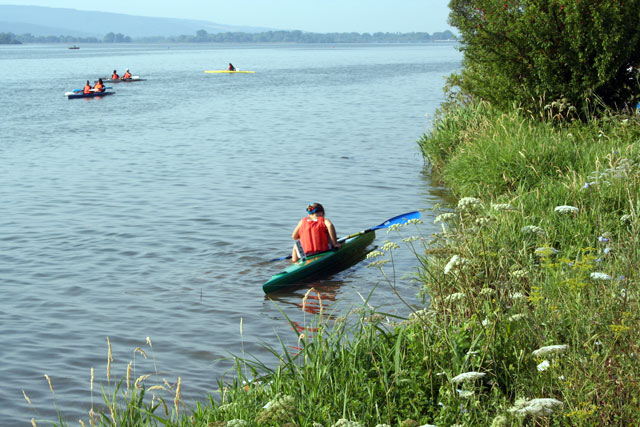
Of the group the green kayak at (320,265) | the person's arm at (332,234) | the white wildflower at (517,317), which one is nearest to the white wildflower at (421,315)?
the white wildflower at (517,317)

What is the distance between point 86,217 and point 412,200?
26.1 feet

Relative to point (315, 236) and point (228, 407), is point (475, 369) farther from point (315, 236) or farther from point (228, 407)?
point (315, 236)

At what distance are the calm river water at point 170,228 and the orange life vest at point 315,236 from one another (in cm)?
60

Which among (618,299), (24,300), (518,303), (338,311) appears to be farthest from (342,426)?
(24,300)

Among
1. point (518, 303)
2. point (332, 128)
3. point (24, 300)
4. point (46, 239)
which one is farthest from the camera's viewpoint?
point (332, 128)

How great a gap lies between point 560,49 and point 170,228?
31.1ft

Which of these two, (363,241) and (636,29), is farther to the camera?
(636,29)

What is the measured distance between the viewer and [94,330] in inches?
412

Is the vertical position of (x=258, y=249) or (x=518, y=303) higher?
(x=518, y=303)

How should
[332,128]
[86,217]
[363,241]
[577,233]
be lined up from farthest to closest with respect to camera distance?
[332,128], [86,217], [363,241], [577,233]

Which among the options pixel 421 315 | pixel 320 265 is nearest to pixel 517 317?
pixel 421 315

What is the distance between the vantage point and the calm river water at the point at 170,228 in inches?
377

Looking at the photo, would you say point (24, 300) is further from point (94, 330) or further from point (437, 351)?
point (437, 351)

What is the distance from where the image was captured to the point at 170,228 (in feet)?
54.5
